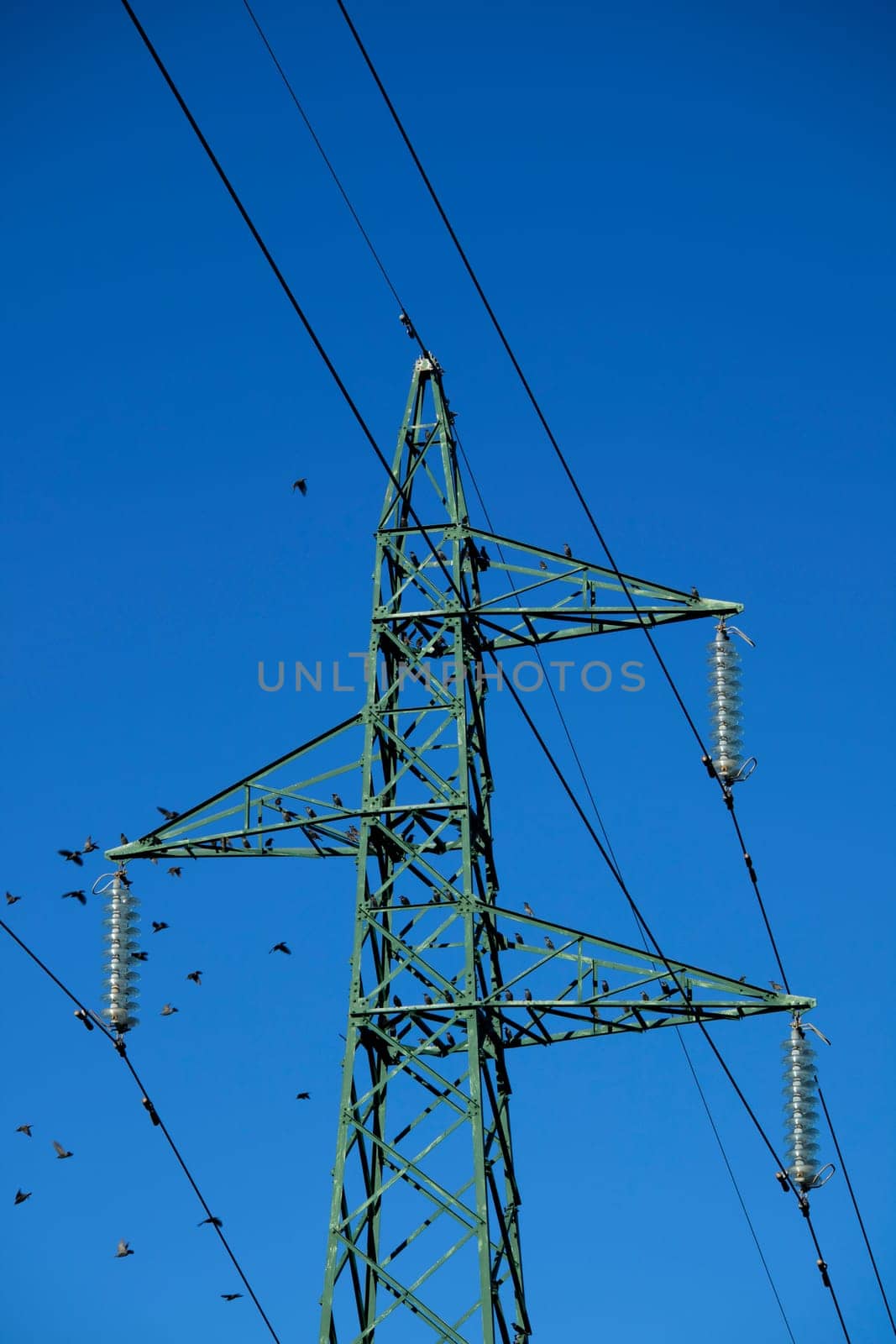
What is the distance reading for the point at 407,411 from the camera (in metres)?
30.0

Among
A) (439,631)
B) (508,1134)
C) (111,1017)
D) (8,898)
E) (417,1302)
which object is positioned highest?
(8,898)

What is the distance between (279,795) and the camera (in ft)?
91.0

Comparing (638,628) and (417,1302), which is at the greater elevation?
(638,628)

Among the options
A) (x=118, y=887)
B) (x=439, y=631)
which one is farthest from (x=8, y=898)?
(x=439, y=631)

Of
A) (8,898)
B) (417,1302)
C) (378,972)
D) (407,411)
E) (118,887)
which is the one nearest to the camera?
(417,1302)

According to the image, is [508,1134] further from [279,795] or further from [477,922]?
[279,795]

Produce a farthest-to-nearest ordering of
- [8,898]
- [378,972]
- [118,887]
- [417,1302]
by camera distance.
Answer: [8,898]
[118,887]
[378,972]
[417,1302]

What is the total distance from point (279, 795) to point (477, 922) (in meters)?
3.24

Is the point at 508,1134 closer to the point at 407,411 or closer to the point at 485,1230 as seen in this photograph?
the point at 485,1230

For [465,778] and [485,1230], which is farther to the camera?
[465,778]

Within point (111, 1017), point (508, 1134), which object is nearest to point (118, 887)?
point (111, 1017)

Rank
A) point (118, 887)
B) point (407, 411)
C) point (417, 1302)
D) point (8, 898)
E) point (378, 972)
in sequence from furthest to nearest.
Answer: point (8, 898), point (407, 411), point (118, 887), point (378, 972), point (417, 1302)

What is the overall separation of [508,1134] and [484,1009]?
86.7 inches

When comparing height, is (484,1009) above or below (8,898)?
below
